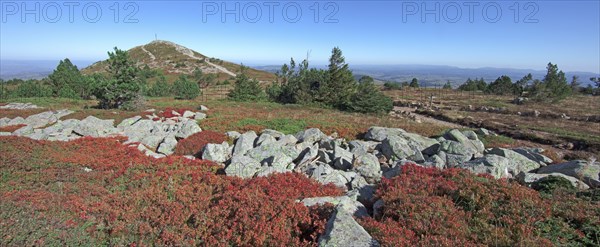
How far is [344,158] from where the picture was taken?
13.3 m

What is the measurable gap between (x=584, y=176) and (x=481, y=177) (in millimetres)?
4909

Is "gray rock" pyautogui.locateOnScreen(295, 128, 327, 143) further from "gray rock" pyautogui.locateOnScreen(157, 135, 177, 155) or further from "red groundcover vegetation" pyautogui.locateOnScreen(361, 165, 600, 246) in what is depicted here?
"red groundcover vegetation" pyautogui.locateOnScreen(361, 165, 600, 246)

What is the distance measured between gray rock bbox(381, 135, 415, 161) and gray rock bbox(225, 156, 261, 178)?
7061mm

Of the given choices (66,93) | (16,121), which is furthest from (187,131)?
(66,93)

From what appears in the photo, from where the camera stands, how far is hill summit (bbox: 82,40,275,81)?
346 feet

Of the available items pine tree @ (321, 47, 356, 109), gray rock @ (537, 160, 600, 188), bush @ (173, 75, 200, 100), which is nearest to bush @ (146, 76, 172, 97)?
bush @ (173, 75, 200, 100)

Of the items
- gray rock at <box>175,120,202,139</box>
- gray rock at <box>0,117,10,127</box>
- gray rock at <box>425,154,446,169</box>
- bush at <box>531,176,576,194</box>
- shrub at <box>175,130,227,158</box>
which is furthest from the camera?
gray rock at <box>0,117,10,127</box>

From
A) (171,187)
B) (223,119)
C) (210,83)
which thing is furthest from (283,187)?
(210,83)

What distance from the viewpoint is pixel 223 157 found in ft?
47.0

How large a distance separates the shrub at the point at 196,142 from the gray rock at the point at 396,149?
9.67 m

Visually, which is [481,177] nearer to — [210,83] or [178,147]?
[178,147]

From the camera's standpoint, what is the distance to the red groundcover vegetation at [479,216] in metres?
6.04

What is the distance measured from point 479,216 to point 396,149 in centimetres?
779

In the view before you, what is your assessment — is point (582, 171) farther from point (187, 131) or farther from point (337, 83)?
point (337, 83)
